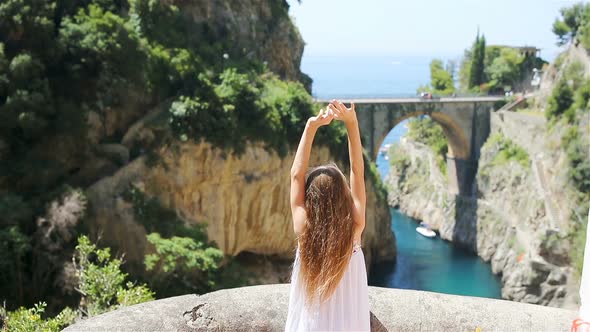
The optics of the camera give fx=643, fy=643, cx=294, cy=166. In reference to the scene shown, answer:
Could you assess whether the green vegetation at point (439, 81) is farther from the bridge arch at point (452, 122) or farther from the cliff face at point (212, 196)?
the cliff face at point (212, 196)

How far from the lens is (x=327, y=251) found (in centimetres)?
354

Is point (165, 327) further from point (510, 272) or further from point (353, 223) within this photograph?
point (510, 272)

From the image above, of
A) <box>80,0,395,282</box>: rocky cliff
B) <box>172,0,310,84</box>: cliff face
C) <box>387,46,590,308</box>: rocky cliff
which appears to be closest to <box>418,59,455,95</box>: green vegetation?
<box>387,46,590,308</box>: rocky cliff

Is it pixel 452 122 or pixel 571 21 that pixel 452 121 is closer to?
pixel 452 122

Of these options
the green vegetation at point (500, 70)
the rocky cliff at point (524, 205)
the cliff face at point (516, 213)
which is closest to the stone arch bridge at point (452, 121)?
the rocky cliff at point (524, 205)

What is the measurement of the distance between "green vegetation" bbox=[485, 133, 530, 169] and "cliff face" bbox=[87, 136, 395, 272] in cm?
1762

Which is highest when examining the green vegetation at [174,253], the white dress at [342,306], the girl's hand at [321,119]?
the girl's hand at [321,119]

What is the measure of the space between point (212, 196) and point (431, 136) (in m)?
34.6

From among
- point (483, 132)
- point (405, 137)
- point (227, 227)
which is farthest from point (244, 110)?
point (405, 137)

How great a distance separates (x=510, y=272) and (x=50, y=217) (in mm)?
26253

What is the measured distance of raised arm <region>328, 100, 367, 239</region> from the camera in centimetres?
363

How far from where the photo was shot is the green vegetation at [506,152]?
3844 centimetres

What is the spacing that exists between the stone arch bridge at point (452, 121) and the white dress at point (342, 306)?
36.4 metres

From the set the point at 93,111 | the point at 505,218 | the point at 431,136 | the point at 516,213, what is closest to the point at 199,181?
the point at 93,111
